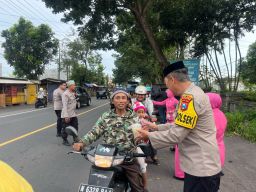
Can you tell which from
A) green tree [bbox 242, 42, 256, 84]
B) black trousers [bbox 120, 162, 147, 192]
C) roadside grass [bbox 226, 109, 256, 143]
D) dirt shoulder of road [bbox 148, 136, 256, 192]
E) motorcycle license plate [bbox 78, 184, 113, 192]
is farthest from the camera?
green tree [bbox 242, 42, 256, 84]

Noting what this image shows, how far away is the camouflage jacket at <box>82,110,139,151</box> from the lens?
13.9ft

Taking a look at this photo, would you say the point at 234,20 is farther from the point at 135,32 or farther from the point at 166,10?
the point at 135,32

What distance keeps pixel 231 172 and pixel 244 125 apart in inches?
190

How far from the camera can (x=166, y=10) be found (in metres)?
19.8

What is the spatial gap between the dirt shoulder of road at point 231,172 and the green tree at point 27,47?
36.7m

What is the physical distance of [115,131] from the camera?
4.29 metres

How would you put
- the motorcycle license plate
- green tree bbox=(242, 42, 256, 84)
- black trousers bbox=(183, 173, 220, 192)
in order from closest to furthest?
black trousers bbox=(183, 173, 220, 192)
the motorcycle license plate
green tree bbox=(242, 42, 256, 84)

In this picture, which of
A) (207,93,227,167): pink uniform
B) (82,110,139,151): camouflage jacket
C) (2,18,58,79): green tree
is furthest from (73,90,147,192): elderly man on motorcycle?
(2,18,58,79): green tree

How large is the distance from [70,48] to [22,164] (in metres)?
59.9

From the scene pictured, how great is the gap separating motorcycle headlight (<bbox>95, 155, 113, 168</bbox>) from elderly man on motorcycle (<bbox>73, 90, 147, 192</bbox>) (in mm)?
475

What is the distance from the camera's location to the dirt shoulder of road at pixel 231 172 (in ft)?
20.3

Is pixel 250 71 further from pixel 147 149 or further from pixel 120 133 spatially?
pixel 147 149

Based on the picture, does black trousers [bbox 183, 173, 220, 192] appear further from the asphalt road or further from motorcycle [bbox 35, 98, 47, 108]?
motorcycle [bbox 35, 98, 47, 108]

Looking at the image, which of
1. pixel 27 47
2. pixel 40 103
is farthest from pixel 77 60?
pixel 40 103
